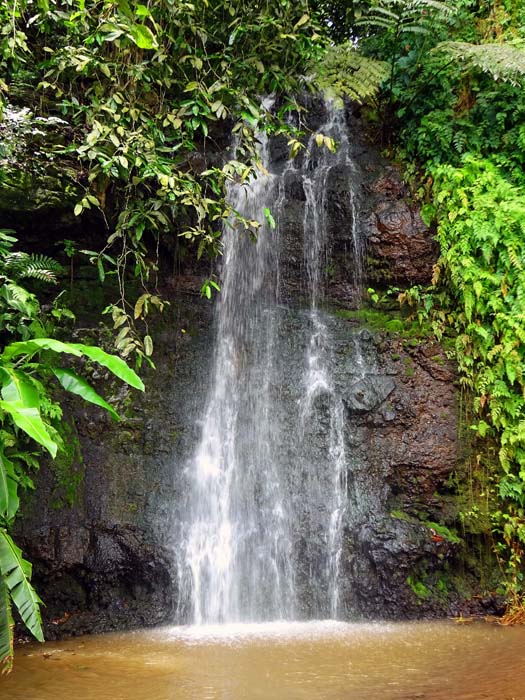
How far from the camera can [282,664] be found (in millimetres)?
4320

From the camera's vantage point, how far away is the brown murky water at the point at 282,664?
3791 mm

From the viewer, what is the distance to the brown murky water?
149 inches

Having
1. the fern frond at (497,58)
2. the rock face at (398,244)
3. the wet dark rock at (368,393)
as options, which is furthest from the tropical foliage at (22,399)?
the fern frond at (497,58)

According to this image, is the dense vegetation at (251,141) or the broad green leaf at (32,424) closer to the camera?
the broad green leaf at (32,424)

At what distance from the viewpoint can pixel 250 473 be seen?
6.86 meters

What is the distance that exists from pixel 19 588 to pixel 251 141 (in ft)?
15.3

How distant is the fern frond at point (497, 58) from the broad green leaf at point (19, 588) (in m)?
7.40

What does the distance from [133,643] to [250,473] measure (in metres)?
2.28

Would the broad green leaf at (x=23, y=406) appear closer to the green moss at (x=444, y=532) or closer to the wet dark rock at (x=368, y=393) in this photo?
the wet dark rock at (x=368, y=393)

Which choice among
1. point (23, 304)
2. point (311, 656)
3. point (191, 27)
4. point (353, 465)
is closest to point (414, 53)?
point (191, 27)

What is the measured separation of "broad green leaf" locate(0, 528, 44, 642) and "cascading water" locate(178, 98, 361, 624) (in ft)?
9.31

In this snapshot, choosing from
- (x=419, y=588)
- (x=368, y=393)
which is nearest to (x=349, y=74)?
(x=368, y=393)

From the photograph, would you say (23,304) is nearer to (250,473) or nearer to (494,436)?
(250,473)

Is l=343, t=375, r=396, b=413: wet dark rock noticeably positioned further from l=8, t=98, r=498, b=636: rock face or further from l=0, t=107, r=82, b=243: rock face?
l=0, t=107, r=82, b=243: rock face
